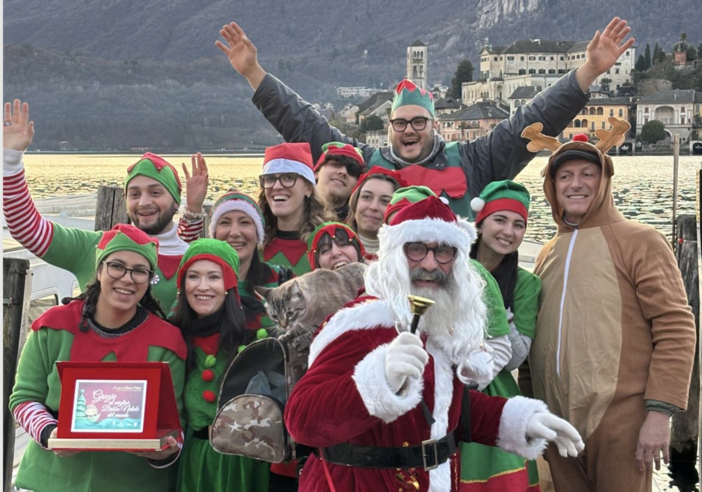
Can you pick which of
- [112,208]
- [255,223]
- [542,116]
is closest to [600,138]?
[542,116]

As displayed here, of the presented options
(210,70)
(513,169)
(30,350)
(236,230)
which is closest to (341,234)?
(236,230)

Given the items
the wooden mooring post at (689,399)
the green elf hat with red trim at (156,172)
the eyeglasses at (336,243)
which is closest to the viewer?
the eyeglasses at (336,243)

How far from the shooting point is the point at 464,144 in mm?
5656

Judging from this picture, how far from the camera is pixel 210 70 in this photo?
624 ft

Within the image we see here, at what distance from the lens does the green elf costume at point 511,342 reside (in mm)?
3783

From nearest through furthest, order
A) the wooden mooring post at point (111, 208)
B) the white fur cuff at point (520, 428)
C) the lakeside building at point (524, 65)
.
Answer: the white fur cuff at point (520, 428) < the wooden mooring post at point (111, 208) < the lakeside building at point (524, 65)

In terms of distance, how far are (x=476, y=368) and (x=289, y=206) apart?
1966 millimetres

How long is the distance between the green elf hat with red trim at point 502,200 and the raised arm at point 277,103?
1591 mm

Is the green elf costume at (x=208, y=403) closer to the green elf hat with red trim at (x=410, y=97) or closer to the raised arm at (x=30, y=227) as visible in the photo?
the raised arm at (x=30, y=227)

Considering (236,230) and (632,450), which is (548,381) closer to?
(632,450)

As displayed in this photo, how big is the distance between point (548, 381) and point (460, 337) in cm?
136

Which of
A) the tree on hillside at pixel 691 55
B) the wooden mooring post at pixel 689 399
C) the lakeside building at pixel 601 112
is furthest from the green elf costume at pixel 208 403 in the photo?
the tree on hillside at pixel 691 55

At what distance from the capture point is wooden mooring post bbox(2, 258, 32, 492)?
4.74 m

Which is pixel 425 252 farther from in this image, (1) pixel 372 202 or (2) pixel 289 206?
(2) pixel 289 206
